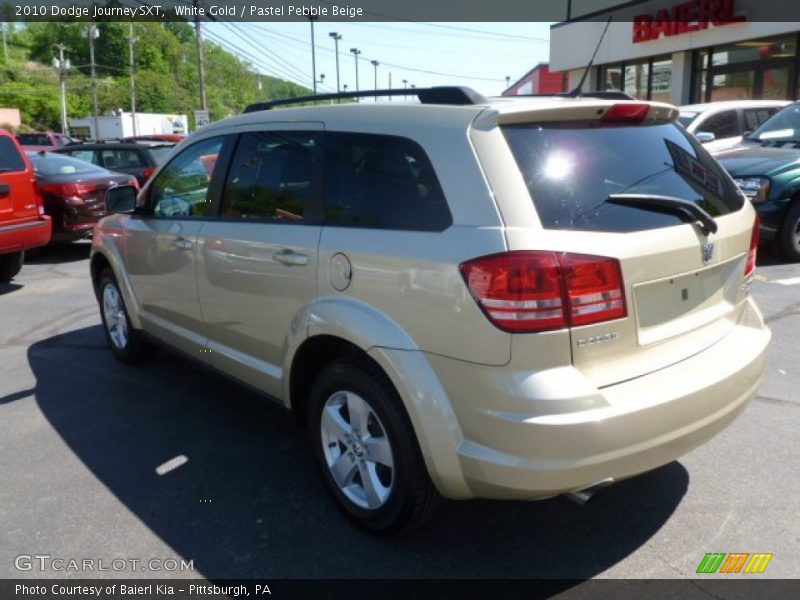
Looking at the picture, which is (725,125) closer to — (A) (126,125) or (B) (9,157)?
(B) (9,157)

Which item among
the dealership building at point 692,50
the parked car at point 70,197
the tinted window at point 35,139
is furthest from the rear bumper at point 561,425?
the tinted window at point 35,139

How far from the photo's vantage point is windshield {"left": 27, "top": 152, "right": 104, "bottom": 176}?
9.98 m

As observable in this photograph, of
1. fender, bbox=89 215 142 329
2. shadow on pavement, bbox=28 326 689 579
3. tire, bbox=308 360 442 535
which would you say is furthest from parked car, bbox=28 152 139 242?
tire, bbox=308 360 442 535

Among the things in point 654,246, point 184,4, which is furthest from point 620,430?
point 184,4

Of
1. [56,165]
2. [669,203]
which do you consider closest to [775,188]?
[669,203]

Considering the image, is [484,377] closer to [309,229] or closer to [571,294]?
[571,294]

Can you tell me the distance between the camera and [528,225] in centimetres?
235

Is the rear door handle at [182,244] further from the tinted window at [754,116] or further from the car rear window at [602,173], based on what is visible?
the tinted window at [754,116]

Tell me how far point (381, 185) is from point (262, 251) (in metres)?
0.79

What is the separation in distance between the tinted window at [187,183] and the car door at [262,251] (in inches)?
9.8

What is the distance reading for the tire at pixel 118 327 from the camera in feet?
16.4

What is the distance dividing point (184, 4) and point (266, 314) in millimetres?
28368

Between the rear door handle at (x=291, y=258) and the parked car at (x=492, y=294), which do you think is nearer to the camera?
the parked car at (x=492, y=294)

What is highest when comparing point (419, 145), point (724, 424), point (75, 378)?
point (419, 145)
